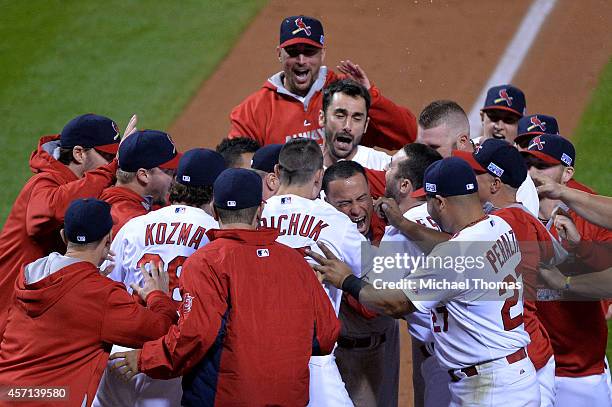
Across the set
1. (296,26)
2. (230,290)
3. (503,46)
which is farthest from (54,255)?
(503,46)

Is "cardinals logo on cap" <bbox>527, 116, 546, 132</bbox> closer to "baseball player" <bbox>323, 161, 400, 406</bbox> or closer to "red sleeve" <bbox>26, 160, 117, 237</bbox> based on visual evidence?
"baseball player" <bbox>323, 161, 400, 406</bbox>

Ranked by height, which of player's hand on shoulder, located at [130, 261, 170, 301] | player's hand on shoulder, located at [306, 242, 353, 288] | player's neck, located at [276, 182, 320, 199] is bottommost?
player's hand on shoulder, located at [130, 261, 170, 301]

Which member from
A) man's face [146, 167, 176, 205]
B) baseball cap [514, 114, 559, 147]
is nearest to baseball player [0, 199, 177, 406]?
man's face [146, 167, 176, 205]

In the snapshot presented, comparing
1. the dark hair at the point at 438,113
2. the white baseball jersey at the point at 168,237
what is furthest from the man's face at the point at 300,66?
the white baseball jersey at the point at 168,237

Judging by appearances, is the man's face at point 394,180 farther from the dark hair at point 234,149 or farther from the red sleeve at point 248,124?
the red sleeve at point 248,124

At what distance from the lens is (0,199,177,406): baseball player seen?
192 inches

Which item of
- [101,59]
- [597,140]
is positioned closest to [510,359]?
[597,140]

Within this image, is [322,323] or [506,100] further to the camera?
[506,100]

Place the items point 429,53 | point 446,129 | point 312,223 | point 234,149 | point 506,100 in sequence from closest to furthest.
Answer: point 312,223, point 234,149, point 446,129, point 506,100, point 429,53

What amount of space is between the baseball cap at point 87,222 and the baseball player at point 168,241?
1.29ft

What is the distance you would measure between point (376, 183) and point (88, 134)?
186 centimetres

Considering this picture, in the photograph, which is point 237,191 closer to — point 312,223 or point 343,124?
point 312,223

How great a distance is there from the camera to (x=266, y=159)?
610 centimetres

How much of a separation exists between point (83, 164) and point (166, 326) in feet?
5.44
